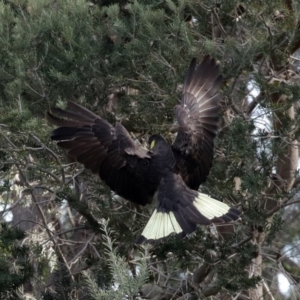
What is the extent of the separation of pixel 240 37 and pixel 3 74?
1.82 m

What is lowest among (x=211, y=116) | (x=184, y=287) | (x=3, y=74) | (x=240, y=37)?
(x=184, y=287)

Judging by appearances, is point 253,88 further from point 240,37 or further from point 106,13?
point 106,13

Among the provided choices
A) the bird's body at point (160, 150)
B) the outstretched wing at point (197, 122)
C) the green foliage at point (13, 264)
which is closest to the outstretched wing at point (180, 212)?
the bird's body at point (160, 150)

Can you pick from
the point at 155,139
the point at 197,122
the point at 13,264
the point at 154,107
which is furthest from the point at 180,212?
the point at 13,264

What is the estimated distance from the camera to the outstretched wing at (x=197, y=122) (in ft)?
19.3

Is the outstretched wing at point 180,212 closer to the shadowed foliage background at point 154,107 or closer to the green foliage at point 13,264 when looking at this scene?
the shadowed foliage background at point 154,107

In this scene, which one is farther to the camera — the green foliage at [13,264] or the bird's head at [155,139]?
the bird's head at [155,139]

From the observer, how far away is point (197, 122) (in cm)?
607

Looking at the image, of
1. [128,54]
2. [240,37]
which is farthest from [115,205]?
[240,37]

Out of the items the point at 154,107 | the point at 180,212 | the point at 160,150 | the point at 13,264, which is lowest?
the point at 13,264

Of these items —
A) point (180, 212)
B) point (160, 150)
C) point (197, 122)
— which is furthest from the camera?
point (197, 122)

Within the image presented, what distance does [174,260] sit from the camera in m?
6.00

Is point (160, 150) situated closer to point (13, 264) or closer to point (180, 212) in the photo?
point (180, 212)

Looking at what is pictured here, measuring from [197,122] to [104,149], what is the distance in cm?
74
